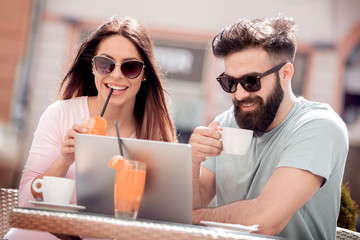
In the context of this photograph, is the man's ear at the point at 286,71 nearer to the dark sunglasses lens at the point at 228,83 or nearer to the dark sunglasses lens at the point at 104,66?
the dark sunglasses lens at the point at 228,83

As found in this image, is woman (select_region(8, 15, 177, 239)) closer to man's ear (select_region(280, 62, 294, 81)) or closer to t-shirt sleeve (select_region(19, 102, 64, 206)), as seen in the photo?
t-shirt sleeve (select_region(19, 102, 64, 206))

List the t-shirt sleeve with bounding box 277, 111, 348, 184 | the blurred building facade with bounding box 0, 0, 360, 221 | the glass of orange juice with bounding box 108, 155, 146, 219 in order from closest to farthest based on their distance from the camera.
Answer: the glass of orange juice with bounding box 108, 155, 146, 219 < the t-shirt sleeve with bounding box 277, 111, 348, 184 < the blurred building facade with bounding box 0, 0, 360, 221

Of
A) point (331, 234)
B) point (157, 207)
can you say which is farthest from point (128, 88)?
point (331, 234)

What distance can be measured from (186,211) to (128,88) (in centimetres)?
106

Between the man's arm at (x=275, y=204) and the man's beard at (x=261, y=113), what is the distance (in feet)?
1.38

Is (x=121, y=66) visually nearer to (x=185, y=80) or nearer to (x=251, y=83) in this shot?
(x=251, y=83)

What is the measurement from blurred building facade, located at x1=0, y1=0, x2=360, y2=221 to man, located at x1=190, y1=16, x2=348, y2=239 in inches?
166

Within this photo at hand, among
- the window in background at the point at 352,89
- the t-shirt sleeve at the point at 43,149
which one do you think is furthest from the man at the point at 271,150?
the window in background at the point at 352,89

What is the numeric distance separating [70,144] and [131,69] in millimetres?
645

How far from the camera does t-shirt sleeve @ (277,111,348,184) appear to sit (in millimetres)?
1892

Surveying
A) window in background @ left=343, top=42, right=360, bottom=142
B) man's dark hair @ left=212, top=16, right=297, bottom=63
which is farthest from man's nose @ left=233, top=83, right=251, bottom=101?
window in background @ left=343, top=42, right=360, bottom=142

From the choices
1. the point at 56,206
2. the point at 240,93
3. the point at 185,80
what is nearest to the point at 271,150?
the point at 240,93

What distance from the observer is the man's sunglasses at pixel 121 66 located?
8.14 feet

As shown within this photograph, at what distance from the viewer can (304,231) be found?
2105mm
